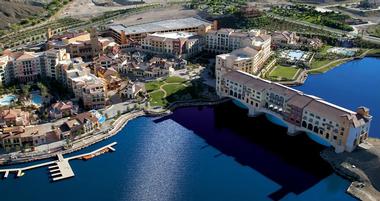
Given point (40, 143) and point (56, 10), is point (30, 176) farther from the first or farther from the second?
point (56, 10)

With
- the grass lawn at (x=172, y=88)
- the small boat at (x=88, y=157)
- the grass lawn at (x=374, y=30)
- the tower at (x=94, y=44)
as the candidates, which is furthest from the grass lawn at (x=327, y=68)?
the small boat at (x=88, y=157)

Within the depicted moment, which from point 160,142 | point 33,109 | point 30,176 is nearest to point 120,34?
point 33,109

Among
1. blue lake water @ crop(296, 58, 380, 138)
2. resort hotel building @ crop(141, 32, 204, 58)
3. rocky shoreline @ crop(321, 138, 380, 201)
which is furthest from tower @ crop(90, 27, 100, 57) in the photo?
rocky shoreline @ crop(321, 138, 380, 201)

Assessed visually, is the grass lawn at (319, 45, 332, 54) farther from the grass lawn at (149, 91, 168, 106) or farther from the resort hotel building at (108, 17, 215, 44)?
the grass lawn at (149, 91, 168, 106)

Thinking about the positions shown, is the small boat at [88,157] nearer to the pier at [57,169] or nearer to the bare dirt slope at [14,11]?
the pier at [57,169]

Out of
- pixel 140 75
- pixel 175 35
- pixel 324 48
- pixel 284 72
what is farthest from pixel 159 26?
pixel 324 48
